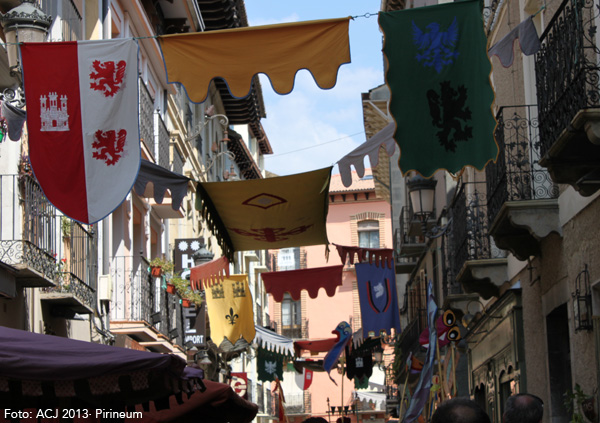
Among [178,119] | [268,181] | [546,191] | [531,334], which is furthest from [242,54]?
[178,119]

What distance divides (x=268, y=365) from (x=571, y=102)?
20.9 m

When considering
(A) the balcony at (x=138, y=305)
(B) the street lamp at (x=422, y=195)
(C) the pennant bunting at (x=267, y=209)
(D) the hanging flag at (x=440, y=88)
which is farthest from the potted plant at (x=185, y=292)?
(D) the hanging flag at (x=440, y=88)

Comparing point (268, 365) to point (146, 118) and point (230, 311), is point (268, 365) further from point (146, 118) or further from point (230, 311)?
point (146, 118)

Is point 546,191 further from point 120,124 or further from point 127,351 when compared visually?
point 127,351

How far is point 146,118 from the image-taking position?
21688mm

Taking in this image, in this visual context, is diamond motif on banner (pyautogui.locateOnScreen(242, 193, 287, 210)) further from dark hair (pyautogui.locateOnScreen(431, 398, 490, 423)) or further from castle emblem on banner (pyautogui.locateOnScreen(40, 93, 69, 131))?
dark hair (pyautogui.locateOnScreen(431, 398, 490, 423))

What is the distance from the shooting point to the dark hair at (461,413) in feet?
15.6

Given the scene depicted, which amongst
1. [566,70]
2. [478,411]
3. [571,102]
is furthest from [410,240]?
[478,411]

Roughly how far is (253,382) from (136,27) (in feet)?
86.7

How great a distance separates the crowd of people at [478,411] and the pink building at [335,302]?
5056 cm

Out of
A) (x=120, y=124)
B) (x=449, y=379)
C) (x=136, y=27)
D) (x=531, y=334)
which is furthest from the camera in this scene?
(x=136, y=27)

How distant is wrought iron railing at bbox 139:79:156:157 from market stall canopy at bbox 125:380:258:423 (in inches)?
422

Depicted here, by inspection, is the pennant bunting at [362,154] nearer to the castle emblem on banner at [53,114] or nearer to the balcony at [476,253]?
the castle emblem on banner at [53,114]

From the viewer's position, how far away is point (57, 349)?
758 centimetres
